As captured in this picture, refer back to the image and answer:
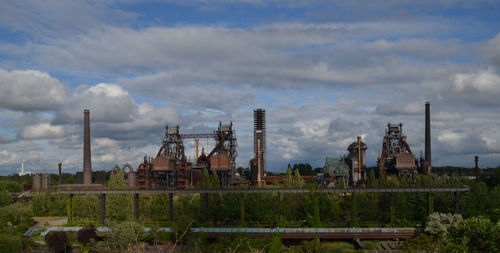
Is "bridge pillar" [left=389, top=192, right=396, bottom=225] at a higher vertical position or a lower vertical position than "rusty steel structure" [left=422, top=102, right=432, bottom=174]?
lower

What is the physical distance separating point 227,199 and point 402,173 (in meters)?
57.4

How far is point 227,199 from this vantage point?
68562mm

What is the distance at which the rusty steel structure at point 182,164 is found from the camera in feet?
352

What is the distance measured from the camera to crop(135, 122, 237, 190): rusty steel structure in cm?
10738

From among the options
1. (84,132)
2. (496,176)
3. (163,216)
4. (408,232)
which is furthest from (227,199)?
(84,132)

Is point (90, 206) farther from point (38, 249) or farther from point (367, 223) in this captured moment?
point (367, 223)

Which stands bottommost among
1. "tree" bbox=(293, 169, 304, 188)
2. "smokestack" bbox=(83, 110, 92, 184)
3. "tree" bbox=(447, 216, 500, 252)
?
"tree" bbox=(447, 216, 500, 252)

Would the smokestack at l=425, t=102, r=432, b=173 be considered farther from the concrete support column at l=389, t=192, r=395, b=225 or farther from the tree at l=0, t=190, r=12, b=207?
the tree at l=0, t=190, r=12, b=207

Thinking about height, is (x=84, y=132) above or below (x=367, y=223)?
above

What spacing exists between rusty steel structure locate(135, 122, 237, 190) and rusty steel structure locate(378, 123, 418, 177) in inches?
1570

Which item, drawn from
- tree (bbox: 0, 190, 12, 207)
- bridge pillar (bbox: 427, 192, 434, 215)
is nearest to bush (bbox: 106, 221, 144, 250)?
bridge pillar (bbox: 427, 192, 434, 215)

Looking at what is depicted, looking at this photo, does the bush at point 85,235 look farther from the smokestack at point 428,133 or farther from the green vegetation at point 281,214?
the smokestack at point 428,133

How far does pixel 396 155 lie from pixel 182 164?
177 feet

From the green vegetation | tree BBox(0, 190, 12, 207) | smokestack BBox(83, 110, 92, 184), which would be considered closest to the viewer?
the green vegetation
